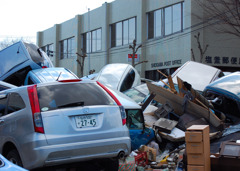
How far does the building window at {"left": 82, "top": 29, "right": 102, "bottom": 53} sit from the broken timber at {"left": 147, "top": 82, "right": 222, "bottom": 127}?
102ft

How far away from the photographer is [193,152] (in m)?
6.23

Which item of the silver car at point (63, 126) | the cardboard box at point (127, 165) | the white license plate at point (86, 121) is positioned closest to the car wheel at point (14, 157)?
the silver car at point (63, 126)

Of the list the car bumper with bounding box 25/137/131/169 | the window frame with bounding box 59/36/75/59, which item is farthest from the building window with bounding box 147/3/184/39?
the car bumper with bounding box 25/137/131/169

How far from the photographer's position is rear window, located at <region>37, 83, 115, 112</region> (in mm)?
5287

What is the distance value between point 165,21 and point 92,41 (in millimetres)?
13842

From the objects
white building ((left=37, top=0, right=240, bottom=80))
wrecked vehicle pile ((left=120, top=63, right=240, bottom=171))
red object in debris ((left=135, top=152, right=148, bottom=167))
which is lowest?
red object in debris ((left=135, top=152, right=148, bottom=167))

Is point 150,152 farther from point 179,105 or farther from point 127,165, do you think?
point 179,105

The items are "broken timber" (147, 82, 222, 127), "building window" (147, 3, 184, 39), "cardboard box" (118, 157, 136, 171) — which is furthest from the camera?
"building window" (147, 3, 184, 39)

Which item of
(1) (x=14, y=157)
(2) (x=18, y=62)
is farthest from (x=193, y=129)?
(2) (x=18, y=62)

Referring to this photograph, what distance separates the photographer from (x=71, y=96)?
5.47 meters

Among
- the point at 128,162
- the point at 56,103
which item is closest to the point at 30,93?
the point at 56,103

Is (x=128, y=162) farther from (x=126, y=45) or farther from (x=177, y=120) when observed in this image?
(x=126, y=45)

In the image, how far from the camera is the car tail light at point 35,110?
16.5 feet

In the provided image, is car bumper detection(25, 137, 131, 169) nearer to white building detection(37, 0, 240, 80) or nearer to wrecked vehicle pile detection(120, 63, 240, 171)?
wrecked vehicle pile detection(120, 63, 240, 171)
